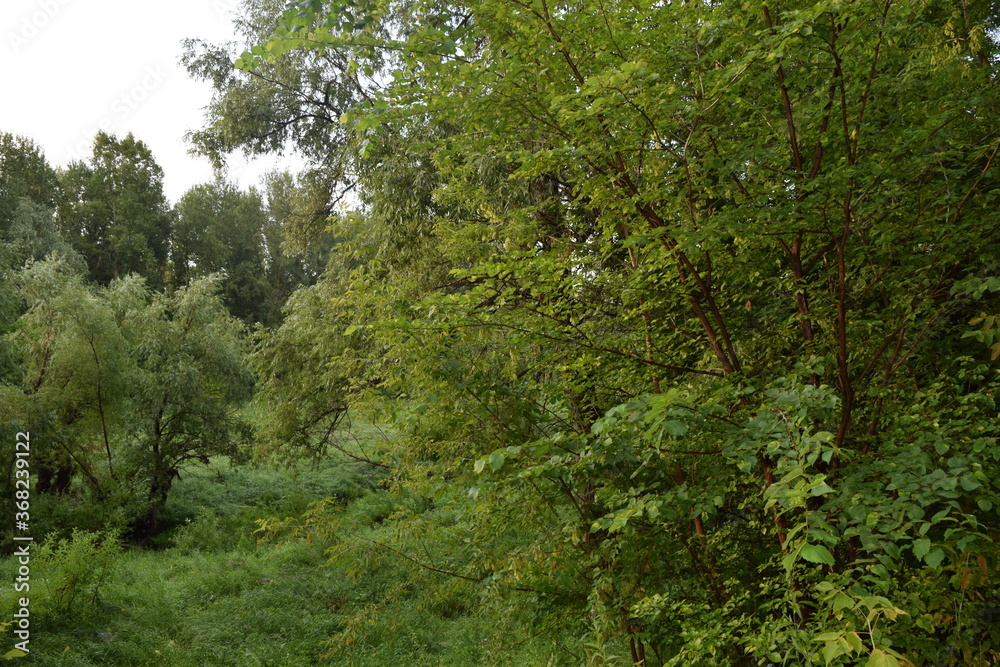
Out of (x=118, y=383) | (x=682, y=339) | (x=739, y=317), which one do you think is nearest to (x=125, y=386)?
(x=118, y=383)

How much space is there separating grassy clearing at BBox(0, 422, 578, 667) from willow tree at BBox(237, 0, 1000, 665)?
4.87ft

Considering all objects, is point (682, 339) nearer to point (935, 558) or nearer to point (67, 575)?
point (935, 558)

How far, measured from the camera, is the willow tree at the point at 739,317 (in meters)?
2.08

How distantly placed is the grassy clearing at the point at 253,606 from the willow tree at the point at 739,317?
58.4 inches

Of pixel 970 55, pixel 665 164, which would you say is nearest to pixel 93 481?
pixel 665 164

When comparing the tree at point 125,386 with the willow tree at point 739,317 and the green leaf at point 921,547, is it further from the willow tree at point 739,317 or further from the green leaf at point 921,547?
the green leaf at point 921,547

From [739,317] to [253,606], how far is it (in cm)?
812

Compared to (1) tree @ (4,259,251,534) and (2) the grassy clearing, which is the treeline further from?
(2) the grassy clearing

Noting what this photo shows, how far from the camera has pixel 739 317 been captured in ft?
12.1

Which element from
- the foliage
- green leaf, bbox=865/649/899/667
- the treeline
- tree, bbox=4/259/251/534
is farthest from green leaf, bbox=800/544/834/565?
tree, bbox=4/259/251/534

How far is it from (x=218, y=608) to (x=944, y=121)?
31.5 feet

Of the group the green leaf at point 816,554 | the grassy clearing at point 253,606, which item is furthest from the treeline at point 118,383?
the green leaf at point 816,554

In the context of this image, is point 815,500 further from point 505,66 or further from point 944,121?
point 505,66

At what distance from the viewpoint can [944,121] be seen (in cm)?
243
